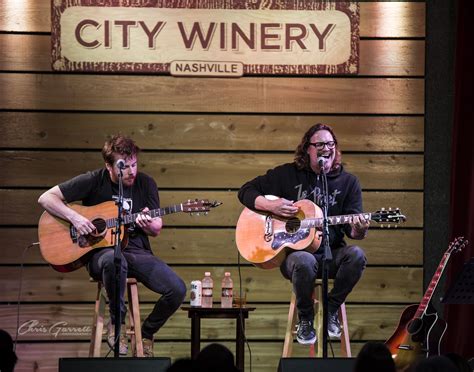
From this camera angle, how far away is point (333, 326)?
559 cm

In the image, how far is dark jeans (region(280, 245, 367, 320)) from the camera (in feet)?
18.1

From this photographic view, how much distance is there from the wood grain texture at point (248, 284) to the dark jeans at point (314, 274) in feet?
3.46

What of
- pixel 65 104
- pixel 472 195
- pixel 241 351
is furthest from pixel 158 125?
pixel 472 195

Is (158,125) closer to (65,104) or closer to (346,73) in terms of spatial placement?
(65,104)

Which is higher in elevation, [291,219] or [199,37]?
[199,37]

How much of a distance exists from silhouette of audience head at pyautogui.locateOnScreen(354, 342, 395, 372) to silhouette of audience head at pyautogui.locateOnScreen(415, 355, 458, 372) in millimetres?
108

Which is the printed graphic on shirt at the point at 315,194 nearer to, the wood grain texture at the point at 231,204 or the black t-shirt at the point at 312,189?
the black t-shirt at the point at 312,189

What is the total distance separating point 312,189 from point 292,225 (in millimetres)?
323

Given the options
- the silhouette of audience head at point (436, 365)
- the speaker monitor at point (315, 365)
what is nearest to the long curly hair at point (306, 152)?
the speaker monitor at point (315, 365)

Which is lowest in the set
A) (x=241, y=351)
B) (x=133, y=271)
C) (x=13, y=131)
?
(x=241, y=351)

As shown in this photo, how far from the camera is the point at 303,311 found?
553 centimetres

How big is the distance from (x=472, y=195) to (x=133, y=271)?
2.34 m

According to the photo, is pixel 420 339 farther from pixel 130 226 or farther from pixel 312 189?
pixel 130 226

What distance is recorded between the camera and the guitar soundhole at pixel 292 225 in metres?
5.73
